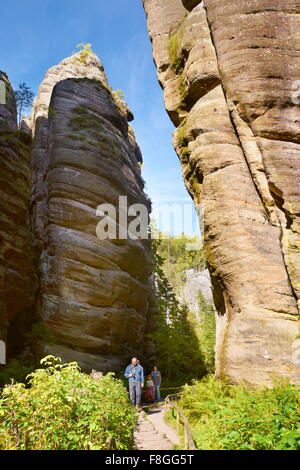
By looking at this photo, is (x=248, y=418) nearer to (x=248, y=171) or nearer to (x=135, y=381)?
(x=135, y=381)

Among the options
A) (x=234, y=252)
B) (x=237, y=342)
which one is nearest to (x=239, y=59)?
(x=234, y=252)

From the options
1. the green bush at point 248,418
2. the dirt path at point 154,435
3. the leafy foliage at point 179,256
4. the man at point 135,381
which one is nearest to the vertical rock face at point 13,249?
the man at point 135,381

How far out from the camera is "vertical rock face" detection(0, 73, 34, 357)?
794 inches

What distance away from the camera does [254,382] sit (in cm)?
966

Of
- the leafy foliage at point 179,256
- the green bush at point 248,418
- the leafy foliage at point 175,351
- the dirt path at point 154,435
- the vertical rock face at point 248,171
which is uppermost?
the leafy foliage at point 179,256

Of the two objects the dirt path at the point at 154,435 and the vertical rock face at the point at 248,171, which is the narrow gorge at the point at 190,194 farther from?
the dirt path at the point at 154,435

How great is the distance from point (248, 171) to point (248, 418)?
847 cm

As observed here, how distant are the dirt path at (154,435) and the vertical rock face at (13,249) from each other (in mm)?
9817

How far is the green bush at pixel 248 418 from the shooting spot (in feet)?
18.7

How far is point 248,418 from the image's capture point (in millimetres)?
6375

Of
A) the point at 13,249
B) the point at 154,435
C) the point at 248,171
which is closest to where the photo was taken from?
the point at 154,435

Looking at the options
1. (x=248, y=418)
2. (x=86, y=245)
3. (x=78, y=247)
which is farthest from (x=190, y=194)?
(x=248, y=418)

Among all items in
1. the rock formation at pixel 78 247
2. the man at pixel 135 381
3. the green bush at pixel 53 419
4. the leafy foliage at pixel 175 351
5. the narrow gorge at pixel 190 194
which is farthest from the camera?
the leafy foliage at pixel 175 351

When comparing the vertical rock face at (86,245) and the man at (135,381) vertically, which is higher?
the vertical rock face at (86,245)
